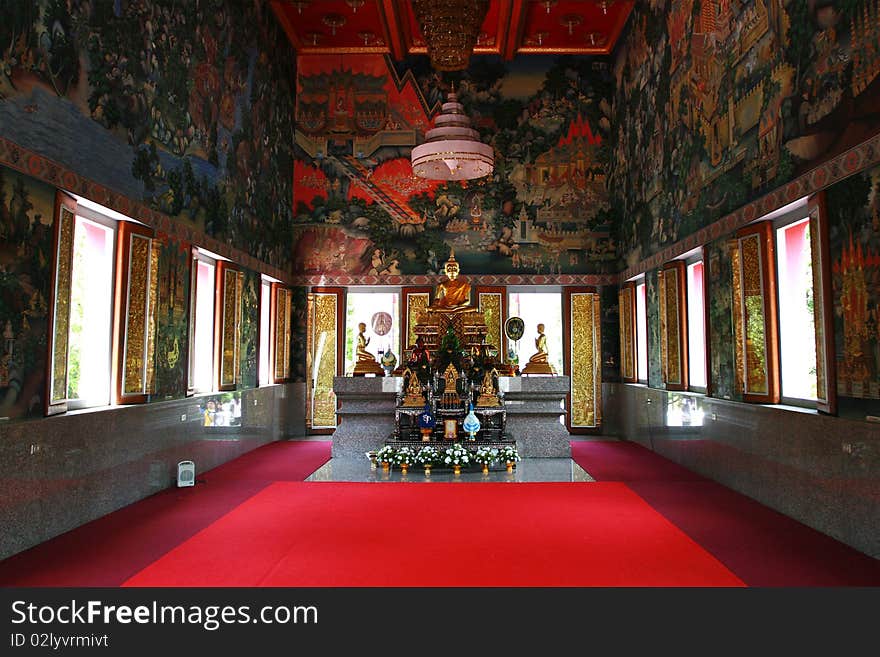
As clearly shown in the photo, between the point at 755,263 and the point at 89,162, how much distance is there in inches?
280

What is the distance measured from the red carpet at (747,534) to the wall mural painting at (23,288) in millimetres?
5671

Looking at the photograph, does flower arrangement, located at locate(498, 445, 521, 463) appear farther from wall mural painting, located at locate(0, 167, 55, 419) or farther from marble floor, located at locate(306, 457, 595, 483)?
wall mural painting, located at locate(0, 167, 55, 419)

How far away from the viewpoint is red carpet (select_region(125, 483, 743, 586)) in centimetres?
425

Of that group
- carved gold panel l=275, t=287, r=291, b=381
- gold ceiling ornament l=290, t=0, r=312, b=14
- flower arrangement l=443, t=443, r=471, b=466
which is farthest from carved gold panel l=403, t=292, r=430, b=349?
gold ceiling ornament l=290, t=0, r=312, b=14

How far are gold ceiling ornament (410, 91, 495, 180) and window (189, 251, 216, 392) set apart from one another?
13.0ft

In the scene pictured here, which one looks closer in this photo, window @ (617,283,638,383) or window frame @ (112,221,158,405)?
window frame @ (112,221,158,405)

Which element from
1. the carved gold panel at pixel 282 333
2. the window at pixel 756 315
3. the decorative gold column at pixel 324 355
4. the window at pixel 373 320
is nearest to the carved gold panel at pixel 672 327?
the window at pixel 756 315

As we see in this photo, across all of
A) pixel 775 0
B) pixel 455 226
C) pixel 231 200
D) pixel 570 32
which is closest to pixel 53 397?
pixel 231 200

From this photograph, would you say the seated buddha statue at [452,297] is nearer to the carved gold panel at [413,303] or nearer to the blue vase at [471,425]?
the carved gold panel at [413,303]

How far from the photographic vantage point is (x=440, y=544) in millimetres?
5023

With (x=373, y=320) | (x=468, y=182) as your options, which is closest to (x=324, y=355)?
(x=373, y=320)

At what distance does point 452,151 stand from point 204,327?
4.88m

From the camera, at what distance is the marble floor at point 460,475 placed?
781cm

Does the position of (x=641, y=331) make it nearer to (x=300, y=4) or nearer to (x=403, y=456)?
(x=403, y=456)
